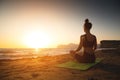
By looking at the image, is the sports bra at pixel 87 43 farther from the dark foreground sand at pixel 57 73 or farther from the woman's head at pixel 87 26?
the dark foreground sand at pixel 57 73

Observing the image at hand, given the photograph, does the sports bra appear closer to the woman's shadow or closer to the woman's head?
the woman's head

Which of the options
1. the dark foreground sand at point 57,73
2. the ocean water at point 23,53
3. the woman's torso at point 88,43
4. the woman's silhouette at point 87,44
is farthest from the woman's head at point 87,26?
the ocean water at point 23,53

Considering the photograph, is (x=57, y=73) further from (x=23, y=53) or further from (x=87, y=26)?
(x=23, y=53)

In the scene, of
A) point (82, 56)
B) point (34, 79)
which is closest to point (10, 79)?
point (34, 79)

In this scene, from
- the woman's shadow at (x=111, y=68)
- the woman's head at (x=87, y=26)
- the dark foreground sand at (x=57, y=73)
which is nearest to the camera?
the dark foreground sand at (x=57, y=73)

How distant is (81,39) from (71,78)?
2664mm

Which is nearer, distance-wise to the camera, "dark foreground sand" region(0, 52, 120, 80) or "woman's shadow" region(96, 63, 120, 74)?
"dark foreground sand" region(0, 52, 120, 80)

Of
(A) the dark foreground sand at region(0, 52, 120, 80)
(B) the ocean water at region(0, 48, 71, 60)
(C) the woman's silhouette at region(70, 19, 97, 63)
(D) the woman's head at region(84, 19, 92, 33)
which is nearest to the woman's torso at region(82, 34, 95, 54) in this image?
(C) the woman's silhouette at region(70, 19, 97, 63)

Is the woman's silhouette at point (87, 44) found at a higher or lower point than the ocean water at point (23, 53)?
higher

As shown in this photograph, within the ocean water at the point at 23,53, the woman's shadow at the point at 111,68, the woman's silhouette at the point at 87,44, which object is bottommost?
the ocean water at the point at 23,53

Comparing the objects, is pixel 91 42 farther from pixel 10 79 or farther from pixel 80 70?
pixel 10 79

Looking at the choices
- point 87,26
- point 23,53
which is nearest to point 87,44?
point 87,26

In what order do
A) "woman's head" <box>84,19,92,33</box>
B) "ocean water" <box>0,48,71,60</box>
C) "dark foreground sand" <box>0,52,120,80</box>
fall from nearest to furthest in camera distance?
"dark foreground sand" <box>0,52,120,80</box> → "woman's head" <box>84,19,92,33</box> → "ocean water" <box>0,48,71,60</box>

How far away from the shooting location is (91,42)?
6.79 metres
